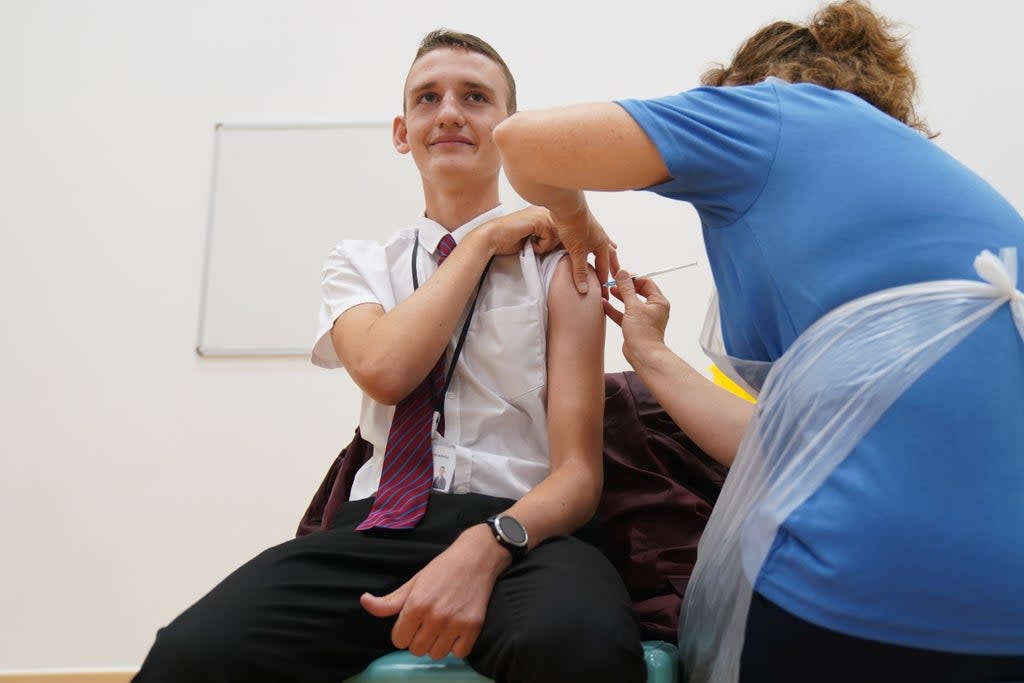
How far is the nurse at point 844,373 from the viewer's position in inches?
34.5

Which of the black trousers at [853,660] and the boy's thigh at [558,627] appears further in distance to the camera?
the boy's thigh at [558,627]

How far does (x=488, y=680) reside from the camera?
1.13 meters

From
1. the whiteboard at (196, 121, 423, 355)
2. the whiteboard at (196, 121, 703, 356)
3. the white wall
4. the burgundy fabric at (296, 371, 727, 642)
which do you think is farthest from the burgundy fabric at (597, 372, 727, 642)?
the whiteboard at (196, 121, 423, 355)

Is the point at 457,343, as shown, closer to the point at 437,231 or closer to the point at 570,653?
the point at 437,231

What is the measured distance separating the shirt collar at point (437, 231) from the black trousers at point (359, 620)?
640 mm

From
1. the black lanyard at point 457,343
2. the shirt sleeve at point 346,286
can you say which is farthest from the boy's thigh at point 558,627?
the shirt sleeve at point 346,286

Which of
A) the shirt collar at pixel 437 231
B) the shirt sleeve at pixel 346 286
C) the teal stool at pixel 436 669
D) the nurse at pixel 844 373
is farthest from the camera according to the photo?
the shirt collar at pixel 437 231

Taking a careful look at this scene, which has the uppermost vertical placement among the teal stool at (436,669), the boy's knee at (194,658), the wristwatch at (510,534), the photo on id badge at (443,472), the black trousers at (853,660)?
the photo on id badge at (443,472)

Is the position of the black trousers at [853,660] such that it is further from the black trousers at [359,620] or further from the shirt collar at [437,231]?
the shirt collar at [437,231]

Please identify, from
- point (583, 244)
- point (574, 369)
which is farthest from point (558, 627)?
point (583, 244)

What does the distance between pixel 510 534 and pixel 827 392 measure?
0.47 m

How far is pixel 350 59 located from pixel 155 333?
1.25 m

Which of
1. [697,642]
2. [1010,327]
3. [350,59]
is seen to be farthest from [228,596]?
[350,59]

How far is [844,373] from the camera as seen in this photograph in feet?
3.12
